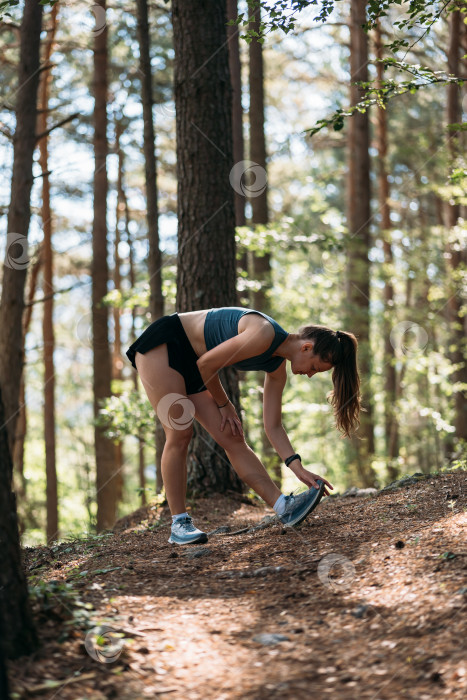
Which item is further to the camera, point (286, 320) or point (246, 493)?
point (286, 320)

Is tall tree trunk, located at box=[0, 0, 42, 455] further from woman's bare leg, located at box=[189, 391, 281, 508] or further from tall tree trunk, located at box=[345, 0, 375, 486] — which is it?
tall tree trunk, located at box=[345, 0, 375, 486]

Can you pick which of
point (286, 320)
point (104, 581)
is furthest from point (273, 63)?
point (104, 581)

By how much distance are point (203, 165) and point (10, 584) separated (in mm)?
4379

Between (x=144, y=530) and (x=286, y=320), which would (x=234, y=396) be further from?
(x=286, y=320)

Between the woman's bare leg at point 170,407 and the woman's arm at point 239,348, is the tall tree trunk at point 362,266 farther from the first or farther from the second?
the woman's arm at point 239,348

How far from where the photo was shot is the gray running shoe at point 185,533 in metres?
4.03

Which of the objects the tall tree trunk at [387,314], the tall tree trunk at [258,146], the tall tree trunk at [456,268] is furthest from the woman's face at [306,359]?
the tall tree trunk at [387,314]

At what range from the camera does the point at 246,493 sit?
594 centimetres

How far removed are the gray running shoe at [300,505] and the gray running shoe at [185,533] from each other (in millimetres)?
497

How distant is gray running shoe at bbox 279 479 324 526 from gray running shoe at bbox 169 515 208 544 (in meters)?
0.50

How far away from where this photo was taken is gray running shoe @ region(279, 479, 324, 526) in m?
3.86

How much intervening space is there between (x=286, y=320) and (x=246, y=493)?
7.67m

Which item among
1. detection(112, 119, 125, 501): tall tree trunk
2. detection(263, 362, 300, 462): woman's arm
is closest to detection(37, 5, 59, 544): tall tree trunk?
detection(112, 119, 125, 501): tall tree trunk

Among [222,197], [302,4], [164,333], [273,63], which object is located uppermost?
[273,63]
